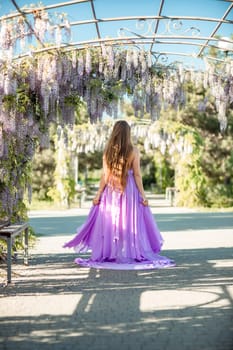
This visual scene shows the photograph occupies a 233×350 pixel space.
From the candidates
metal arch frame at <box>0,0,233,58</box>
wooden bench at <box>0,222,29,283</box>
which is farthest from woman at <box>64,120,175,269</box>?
metal arch frame at <box>0,0,233,58</box>

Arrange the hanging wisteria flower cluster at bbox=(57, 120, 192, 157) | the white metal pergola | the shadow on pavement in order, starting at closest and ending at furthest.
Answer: the shadow on pavement → the white metal pergola → the hanging wisteria flower cluster at bbox=(57, 120, 192, 157)

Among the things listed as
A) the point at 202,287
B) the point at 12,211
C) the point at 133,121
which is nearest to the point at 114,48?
the point at 12,211

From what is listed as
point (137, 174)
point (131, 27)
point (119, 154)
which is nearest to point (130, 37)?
point (131, 27)

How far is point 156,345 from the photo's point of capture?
3.50 meters

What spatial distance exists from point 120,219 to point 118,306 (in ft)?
8.07

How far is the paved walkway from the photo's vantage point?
3.61 m

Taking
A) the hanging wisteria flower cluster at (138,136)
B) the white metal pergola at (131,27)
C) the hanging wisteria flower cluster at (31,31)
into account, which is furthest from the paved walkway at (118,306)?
the hanging wisteria flower cluster at (138,136)

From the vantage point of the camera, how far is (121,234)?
7.00 metres

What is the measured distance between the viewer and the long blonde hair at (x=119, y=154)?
23.2 ft

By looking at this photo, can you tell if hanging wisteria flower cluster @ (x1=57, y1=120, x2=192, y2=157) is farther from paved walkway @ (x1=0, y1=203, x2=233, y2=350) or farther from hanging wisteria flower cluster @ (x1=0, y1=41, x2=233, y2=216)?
paved walkway @ (x1=0, y1=203, x2=233, y2=350)

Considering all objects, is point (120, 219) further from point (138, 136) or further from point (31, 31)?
point (138, 136)

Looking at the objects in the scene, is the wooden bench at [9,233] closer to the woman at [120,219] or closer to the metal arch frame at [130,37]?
the woman at [120,219]

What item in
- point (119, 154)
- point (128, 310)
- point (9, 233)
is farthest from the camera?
point (119, 154)

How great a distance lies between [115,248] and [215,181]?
17581 millimetres
